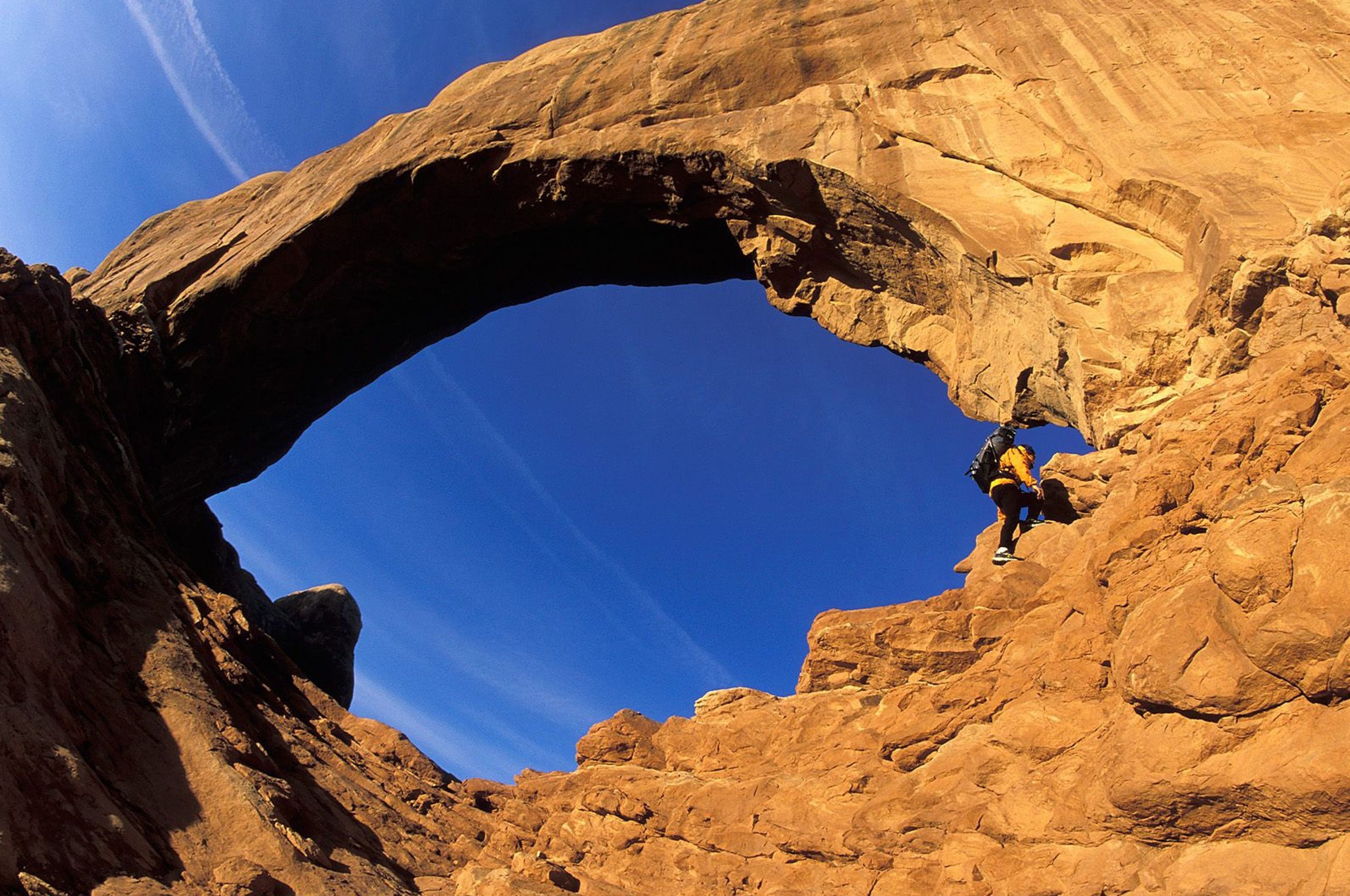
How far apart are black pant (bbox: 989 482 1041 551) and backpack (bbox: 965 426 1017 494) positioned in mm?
350

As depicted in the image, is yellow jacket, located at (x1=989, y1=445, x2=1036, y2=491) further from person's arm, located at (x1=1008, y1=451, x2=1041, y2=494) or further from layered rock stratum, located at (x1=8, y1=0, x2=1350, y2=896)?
layered rock stratum, located at (x1=8, y1=0, x2=1350, y2=896)

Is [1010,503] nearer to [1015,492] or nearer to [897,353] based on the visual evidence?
[1015,492]

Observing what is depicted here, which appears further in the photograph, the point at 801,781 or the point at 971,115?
the point at 971,115

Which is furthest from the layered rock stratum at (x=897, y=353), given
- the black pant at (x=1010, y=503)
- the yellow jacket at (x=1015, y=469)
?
the yellow jacket at (x=1015, y=469)

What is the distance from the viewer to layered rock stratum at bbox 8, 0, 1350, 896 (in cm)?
765

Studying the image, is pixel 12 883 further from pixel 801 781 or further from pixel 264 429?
pixel 264 429

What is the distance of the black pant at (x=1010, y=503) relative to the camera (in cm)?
1327

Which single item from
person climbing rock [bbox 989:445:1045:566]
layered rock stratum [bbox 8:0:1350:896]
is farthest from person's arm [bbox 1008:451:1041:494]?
layered rock stratum [bbox 8:0:1350:896]

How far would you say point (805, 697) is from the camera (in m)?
12.7

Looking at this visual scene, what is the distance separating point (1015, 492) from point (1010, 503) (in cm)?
19

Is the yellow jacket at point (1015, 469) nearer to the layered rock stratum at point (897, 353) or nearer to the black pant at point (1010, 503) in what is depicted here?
the black pant at point (1010, 503)

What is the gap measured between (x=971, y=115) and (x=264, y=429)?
705 inches

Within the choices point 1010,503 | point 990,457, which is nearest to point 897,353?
point 990,457

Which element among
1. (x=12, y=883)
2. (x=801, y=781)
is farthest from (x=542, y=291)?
(x=12, y=883)
